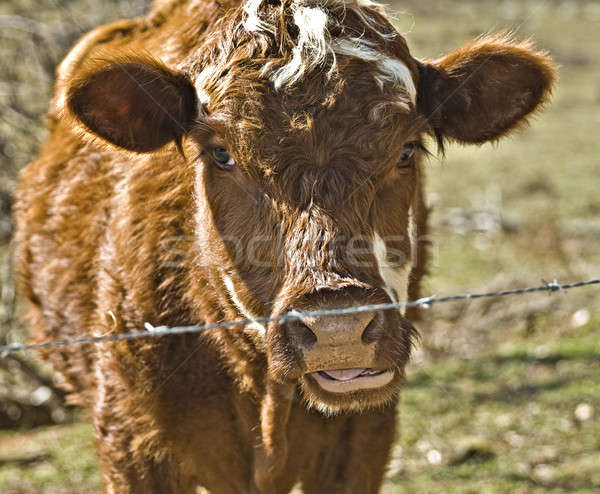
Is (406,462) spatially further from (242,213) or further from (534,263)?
(534,263)

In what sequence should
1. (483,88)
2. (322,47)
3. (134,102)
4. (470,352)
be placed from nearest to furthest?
(322,47) → (134,102) → (483,88) → (470,352)

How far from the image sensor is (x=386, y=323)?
2.80 metres

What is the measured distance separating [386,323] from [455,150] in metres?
10.6

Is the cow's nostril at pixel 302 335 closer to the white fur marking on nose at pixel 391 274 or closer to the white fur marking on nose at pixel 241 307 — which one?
the white fur marking on nose at pixel 391 274

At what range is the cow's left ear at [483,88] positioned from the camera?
3430 mm

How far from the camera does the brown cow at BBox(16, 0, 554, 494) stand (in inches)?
112

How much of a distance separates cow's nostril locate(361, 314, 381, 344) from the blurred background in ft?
3.94

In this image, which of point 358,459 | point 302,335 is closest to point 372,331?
point 302,335

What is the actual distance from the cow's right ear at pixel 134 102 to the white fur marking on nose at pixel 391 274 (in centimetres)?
91

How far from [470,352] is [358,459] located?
9.67 ft

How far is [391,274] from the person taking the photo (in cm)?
319

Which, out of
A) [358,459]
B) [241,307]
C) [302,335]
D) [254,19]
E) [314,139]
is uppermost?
[254,19]

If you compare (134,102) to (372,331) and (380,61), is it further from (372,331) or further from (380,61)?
(372,331)

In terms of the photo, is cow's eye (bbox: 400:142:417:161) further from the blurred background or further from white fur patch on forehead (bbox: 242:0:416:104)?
the blurred background
